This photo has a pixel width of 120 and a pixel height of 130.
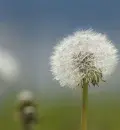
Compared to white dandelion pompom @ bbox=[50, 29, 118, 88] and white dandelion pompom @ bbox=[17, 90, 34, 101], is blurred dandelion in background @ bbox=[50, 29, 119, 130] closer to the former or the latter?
white dandelion pompom @ bbox=[50, 29, 118, 88]

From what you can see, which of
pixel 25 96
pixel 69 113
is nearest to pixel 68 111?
pixel 69 113

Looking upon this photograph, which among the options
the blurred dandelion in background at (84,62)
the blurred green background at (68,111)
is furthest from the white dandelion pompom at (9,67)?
the blurred dandelion in background at (84,62)

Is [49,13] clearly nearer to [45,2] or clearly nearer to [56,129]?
[45,2]

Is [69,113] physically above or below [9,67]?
below

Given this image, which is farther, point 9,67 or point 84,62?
point 9,67

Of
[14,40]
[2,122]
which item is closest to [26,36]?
[14,40]

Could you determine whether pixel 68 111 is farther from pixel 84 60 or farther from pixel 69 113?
pixel 84 60

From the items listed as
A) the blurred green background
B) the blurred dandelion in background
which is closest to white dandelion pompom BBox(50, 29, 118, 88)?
the blurred dandelion in background
